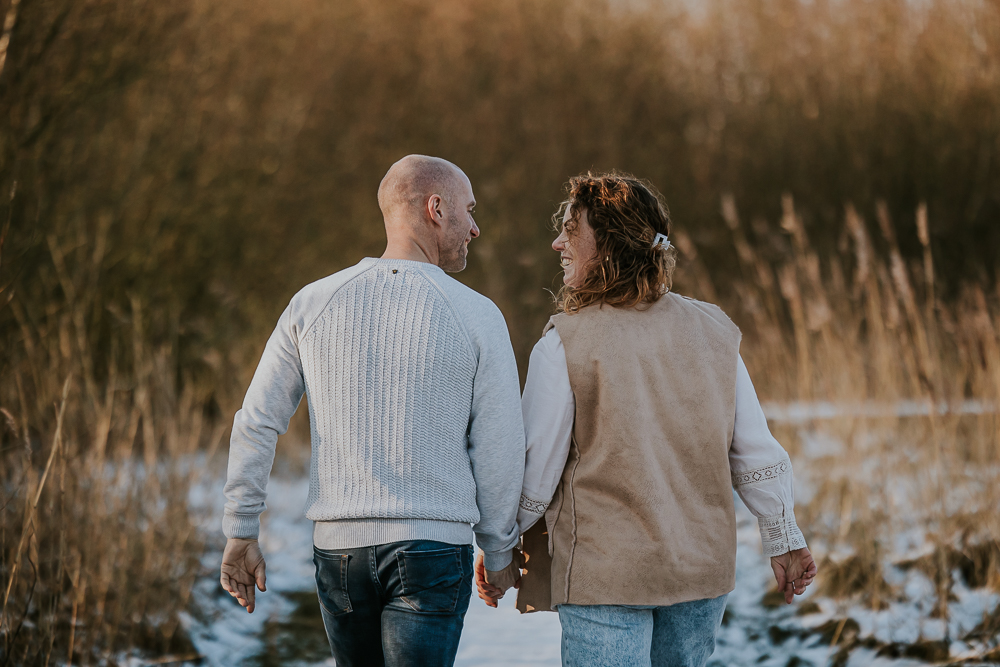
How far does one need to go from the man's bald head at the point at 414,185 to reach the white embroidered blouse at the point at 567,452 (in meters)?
0.36

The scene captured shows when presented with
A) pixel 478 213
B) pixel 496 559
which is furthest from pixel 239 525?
pixel 478 213

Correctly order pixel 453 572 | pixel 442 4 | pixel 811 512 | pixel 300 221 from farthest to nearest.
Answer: pixel 442 4 < pixel 300 221 < pixel 811 512 < pixel 453 572

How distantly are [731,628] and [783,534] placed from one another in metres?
1.82

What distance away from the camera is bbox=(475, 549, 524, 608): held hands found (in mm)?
1704

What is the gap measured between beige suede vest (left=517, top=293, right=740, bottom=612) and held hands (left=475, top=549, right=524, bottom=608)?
0.37ft

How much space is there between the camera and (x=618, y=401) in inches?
62.2

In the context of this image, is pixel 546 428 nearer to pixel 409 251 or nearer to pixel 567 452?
pixel 567 452

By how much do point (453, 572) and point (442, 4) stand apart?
914cm

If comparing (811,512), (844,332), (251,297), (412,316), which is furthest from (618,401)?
(251,297)

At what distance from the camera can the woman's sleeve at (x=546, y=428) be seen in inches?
64.0

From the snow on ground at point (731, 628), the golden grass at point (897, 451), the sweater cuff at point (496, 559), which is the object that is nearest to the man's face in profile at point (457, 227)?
the sweater cuff at point (496, 559)

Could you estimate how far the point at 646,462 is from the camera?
157 cm

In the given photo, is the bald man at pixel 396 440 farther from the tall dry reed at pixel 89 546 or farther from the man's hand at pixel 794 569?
the tall dry reed at pixel 89 546

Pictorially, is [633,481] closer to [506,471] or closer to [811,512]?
[506,471]
